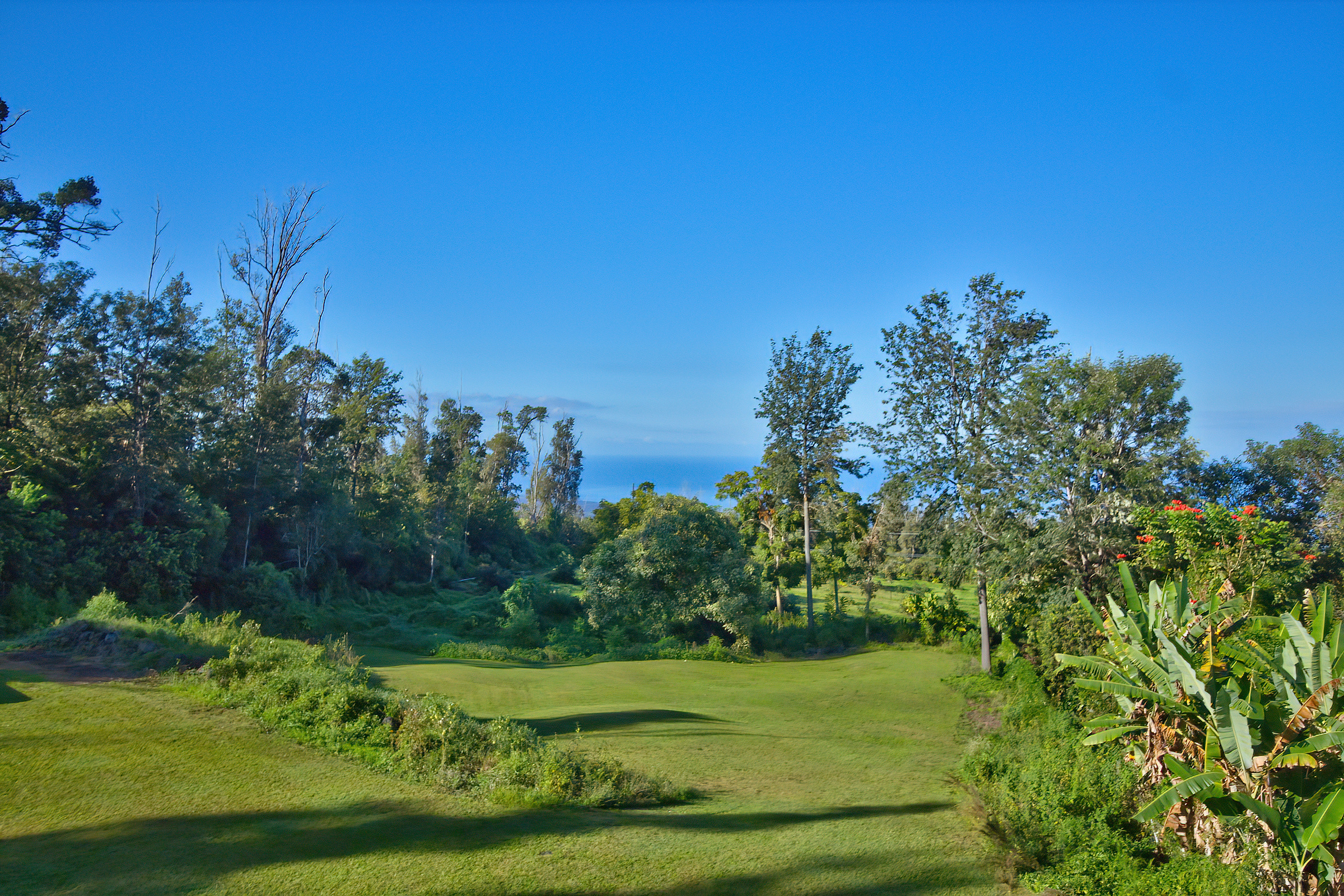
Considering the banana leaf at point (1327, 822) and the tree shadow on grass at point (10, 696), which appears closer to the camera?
the banana leaf at point (1327, 822)

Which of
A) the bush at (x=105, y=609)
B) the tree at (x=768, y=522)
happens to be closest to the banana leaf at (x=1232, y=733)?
the bush at (x=105, y=609)

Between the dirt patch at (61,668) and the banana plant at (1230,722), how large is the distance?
13.6 meters

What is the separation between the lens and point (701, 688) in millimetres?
18062

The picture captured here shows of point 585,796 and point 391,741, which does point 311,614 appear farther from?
point 585,796

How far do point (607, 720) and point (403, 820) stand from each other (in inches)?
232

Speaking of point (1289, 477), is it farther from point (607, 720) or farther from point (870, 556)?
point (607, 720)

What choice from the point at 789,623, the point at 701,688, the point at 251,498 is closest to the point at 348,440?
the point at 251,498

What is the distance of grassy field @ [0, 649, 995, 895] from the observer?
19.9ft

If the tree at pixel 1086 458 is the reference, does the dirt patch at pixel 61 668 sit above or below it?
below

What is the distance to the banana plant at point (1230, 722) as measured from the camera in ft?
20.4

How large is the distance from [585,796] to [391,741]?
111 inches

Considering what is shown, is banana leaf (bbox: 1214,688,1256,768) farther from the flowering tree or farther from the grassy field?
the flowering tree

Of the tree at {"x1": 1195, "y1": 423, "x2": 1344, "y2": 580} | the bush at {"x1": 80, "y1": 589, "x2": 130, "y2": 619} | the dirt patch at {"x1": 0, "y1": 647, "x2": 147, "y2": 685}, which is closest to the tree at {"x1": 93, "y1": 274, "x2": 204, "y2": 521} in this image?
the bush at {"x1": 80, "y1": 589, "x2": 130, "y2": 619}

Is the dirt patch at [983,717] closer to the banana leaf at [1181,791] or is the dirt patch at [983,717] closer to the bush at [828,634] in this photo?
the banana leaf at [1181,791]
